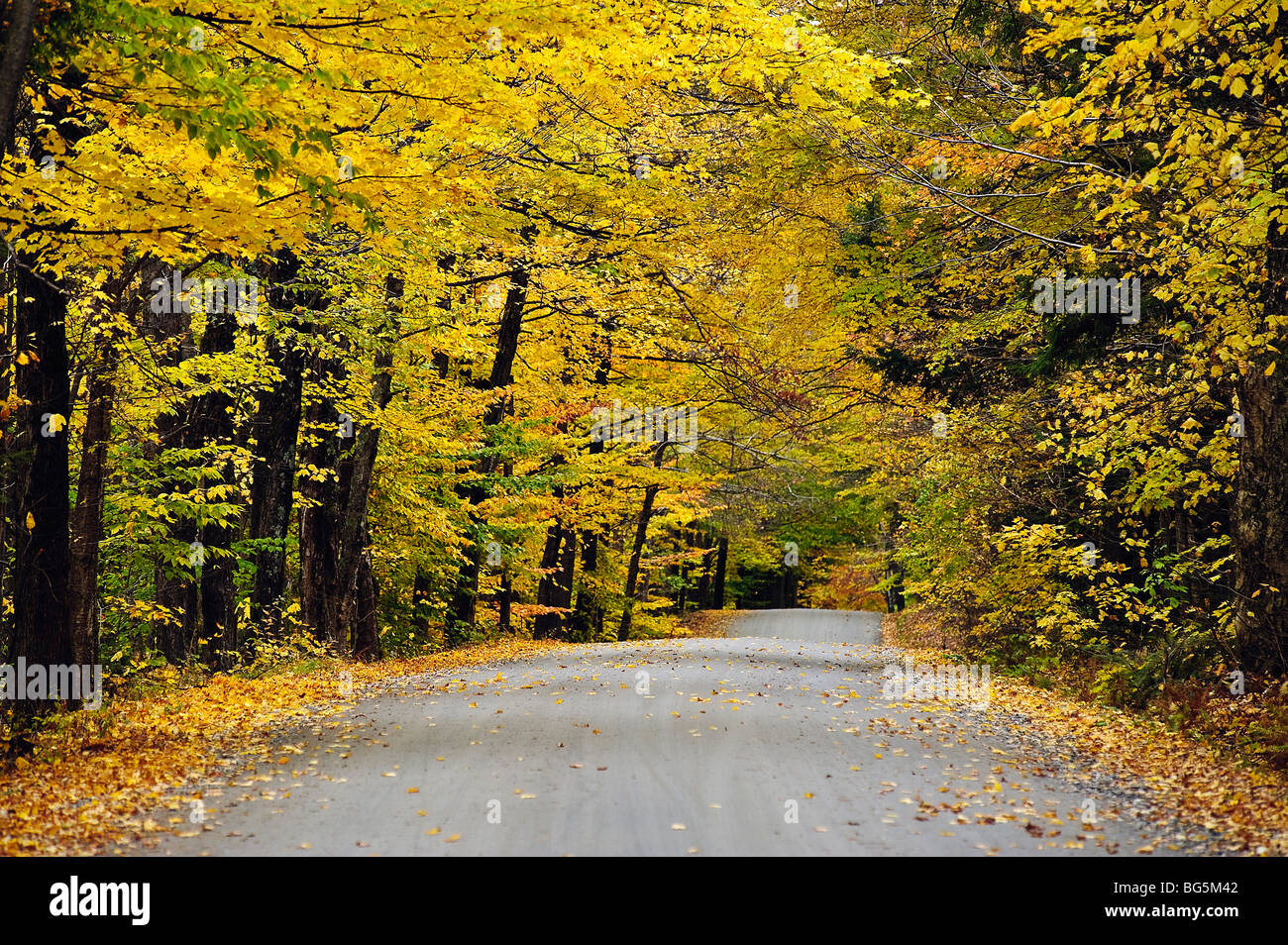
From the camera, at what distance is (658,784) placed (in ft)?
27.7

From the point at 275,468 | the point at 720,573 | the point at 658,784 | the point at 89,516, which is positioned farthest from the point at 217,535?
the point at 720,573

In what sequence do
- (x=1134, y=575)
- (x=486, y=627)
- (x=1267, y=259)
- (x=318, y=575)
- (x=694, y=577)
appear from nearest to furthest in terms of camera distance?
(x=1267, y=259) < (x=1134, y=575) < (x=318, y=575) < (x=486, y=627) < (x=694, y=577)

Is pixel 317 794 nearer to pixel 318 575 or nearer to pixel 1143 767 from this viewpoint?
pixel 1143 767

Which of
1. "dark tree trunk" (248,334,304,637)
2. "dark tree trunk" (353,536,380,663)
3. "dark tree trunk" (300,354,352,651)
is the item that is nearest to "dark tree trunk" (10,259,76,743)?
"dark tree trunk" (248,334,304,637)

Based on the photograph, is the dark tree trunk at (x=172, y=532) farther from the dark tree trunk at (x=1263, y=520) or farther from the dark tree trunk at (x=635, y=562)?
the dark tree trunk at (x=635, y=562)

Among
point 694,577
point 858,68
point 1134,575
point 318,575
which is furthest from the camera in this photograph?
point 694,577

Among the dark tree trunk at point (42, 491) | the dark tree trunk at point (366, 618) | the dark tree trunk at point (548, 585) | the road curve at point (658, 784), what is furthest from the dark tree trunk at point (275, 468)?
the dark tree trunk at point (548, 585)

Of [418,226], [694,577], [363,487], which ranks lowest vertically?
[694,577]

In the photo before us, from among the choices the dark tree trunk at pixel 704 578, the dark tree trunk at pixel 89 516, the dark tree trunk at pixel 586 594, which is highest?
the dark tree trunk at pixel 89 516

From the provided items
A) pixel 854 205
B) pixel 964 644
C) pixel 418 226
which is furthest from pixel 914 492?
pixel 418 226

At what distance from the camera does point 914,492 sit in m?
29.2

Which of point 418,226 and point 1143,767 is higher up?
point 418,226

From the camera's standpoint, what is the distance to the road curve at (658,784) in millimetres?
6875
